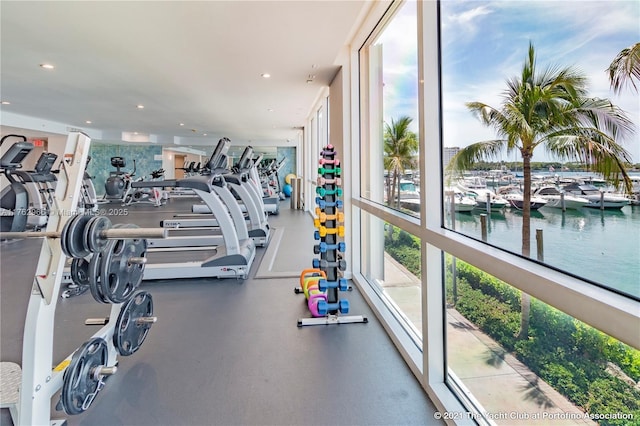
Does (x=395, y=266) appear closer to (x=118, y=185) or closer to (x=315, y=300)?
(x=315, y=300)

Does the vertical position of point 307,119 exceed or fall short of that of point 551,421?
it exceeds it

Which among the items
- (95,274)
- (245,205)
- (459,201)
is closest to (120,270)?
(95,274)

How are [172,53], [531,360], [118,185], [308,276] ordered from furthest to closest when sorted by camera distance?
[118,185]
[172,53]
[308,276]
[531,360]

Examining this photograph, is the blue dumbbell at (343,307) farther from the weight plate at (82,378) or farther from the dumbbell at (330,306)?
the weight plate at (82,378)

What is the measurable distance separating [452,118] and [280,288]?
2389 mm

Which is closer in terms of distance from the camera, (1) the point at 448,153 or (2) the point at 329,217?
(1) the point at 448,153

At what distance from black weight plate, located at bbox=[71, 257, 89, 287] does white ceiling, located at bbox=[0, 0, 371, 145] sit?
217cm

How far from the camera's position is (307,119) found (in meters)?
8.25

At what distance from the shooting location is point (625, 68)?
2.62 ft

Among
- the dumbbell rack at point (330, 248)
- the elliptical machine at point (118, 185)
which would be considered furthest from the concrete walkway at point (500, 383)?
the elliptical machine at point (118, 185)

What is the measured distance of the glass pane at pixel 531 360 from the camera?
0.87 m

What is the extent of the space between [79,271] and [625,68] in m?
2.43

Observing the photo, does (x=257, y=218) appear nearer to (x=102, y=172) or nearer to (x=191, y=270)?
(x=191, y=270)

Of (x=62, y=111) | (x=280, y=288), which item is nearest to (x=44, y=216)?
(x=62, y=111)
